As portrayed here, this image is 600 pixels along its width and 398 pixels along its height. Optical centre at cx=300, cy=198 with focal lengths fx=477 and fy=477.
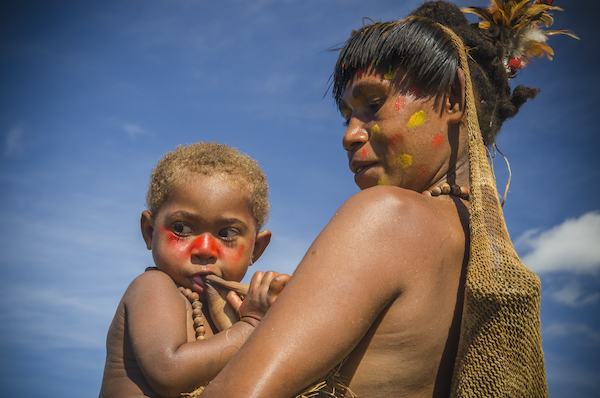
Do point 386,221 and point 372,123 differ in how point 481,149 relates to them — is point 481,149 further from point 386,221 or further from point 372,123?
point 386,221

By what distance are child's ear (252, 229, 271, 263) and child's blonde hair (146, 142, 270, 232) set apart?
8cm

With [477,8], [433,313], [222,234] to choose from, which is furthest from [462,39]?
[222,234]

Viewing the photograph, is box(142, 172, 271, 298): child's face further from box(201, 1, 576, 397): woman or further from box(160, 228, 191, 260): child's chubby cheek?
box(201, 1, 576, 397): woman

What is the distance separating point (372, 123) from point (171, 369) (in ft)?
5.61

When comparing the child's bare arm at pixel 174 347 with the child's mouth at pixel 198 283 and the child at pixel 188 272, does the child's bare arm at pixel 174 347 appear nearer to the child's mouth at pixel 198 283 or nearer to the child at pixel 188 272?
the child at pixel 188 272

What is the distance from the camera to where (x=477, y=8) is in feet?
10.5

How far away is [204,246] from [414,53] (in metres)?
1.80

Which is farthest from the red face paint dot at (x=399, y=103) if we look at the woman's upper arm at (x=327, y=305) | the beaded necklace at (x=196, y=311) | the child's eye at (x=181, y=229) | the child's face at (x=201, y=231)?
the beaded necklace at (x=196, y=311)

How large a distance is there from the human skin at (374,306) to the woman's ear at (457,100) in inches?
7.6

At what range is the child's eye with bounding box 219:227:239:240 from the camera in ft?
11.0

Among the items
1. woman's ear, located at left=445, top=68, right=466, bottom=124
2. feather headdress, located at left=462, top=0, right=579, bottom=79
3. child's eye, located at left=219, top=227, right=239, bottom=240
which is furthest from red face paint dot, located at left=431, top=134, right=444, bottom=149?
child's eye, located at left=219, top=227, right=239, bottom=240

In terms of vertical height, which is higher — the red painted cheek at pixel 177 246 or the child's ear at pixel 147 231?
the child's ear at pixel 147 231

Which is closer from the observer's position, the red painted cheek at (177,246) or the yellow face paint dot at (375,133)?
the yellow face paint dot at (375,133)

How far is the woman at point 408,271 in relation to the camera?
5.67 ft
